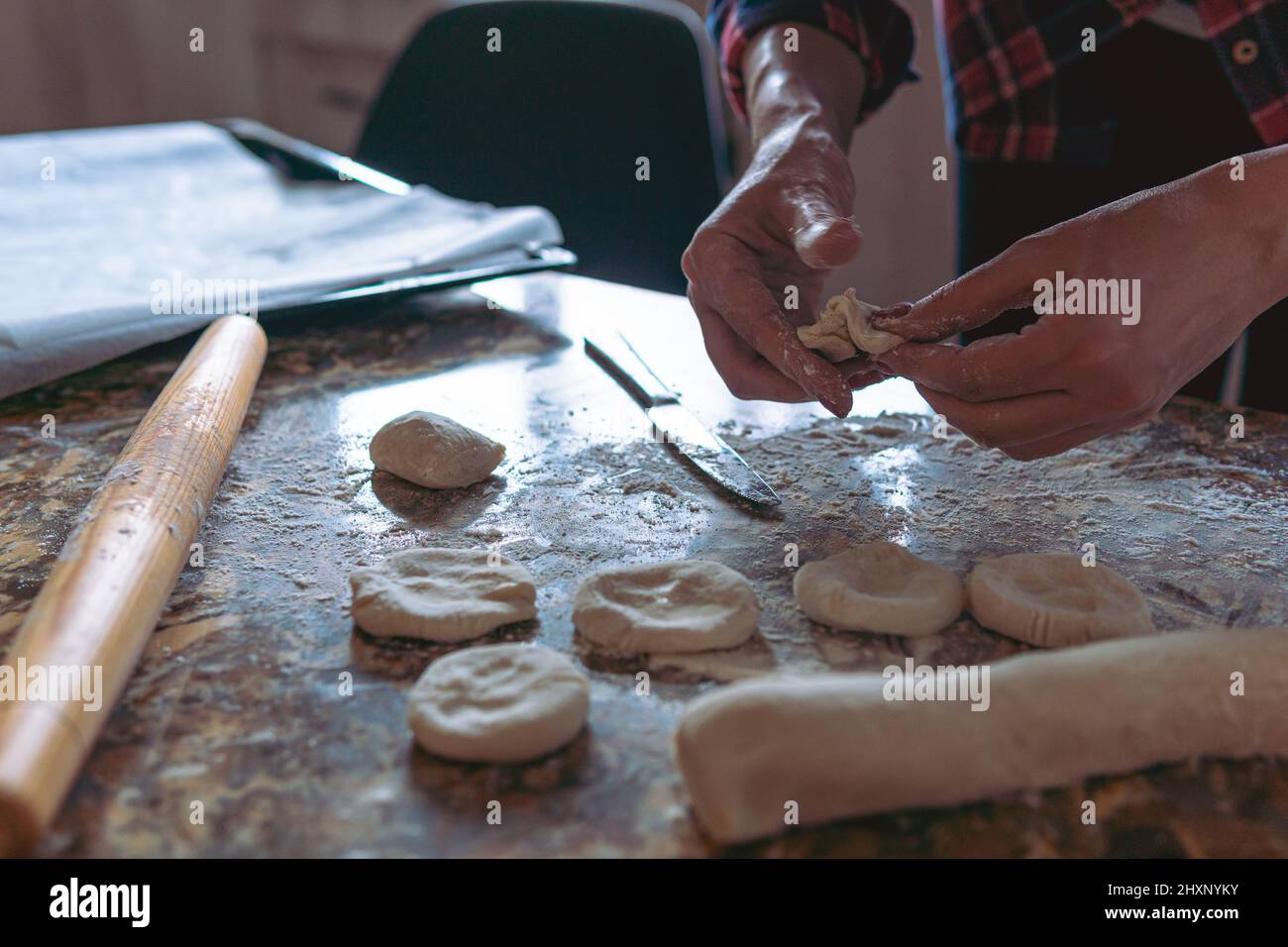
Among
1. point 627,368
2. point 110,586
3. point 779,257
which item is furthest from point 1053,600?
point 110,586

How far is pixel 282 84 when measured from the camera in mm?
6082

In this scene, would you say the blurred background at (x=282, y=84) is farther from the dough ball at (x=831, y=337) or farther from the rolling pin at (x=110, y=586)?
the rolling pin at (x=110, y=586)

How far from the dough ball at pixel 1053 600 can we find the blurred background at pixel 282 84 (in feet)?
11.5

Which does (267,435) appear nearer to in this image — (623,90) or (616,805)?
(616,805)

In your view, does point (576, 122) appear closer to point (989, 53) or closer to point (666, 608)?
point (989, 53)

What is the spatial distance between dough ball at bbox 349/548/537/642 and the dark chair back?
1.99m

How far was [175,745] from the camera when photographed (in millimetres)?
1038

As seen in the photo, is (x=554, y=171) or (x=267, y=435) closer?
(x=267, y=435)

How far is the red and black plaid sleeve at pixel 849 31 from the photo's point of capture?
2.15 m

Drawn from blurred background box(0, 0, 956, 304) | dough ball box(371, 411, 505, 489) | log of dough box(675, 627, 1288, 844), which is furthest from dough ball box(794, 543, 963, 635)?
blurred background box(0, 0, 956, 304)

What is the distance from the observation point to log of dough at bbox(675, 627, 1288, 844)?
935mm

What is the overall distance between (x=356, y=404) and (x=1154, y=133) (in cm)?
166

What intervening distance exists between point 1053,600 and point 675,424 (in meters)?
0.69

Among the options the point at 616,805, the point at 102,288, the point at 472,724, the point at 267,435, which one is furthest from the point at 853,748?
the point at 102,288
